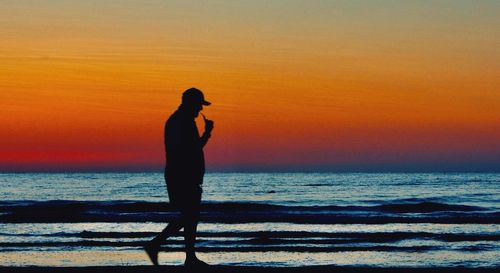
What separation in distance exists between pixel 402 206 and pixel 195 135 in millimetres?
33236

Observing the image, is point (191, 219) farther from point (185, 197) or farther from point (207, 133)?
point (207, 133)

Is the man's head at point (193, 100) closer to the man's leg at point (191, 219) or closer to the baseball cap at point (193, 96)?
the baseball cap at point (193, 96)

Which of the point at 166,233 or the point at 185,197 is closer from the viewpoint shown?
the point at 185,197

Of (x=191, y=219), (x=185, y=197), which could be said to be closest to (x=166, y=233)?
(x=191, y=219)

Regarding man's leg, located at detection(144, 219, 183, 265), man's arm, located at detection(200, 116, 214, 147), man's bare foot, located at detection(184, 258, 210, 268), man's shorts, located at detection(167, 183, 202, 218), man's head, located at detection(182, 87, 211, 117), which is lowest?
man's bare foot, located at detection(184, 258, 210, 268)

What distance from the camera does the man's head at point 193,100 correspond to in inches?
364

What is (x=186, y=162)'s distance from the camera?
9.11m

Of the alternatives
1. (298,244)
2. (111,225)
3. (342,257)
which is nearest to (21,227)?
(111,225)

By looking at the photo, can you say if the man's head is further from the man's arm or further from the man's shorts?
the man's shorts

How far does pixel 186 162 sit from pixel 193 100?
2.40ft

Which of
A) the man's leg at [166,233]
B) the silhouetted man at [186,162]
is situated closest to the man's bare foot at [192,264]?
the silhouetted man at [186,162]

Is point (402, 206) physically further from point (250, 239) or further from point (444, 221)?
point (250, 239)

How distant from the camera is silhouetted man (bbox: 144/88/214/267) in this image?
9094mm

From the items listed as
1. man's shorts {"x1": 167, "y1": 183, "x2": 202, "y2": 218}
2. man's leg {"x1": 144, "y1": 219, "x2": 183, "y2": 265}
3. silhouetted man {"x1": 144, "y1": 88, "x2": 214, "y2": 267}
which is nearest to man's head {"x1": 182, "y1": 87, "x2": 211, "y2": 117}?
silhouetted man {"x1": 144, "y1": 88, "x2": 214, "y2": 267}
